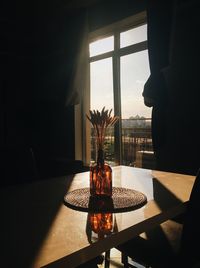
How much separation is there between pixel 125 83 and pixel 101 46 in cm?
88

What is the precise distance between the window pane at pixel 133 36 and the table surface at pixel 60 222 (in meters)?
2.57

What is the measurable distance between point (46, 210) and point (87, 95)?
3.47m

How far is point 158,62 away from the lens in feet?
9.30

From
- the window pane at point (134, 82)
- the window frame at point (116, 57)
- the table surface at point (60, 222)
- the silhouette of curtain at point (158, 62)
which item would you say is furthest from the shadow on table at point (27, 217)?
the window frame at point (116, 57)

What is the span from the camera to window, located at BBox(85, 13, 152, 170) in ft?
11.4

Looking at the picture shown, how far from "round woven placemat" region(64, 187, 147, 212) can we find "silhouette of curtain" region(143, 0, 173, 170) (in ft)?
5.18

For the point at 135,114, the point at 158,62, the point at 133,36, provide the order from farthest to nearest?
the point at 133,36
the point at 135,114
the point at 158,62

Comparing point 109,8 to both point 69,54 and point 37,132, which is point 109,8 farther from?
point 37,132

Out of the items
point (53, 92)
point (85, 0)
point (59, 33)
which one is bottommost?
point (53, 92)

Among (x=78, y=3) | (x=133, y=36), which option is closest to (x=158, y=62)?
(x=133, y=36)

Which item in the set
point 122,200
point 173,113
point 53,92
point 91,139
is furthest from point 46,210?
point 53,92

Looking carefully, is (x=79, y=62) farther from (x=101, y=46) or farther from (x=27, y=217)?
(x=27, y=217)

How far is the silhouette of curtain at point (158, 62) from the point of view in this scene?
2.71 m

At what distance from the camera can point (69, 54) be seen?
4.25 m
